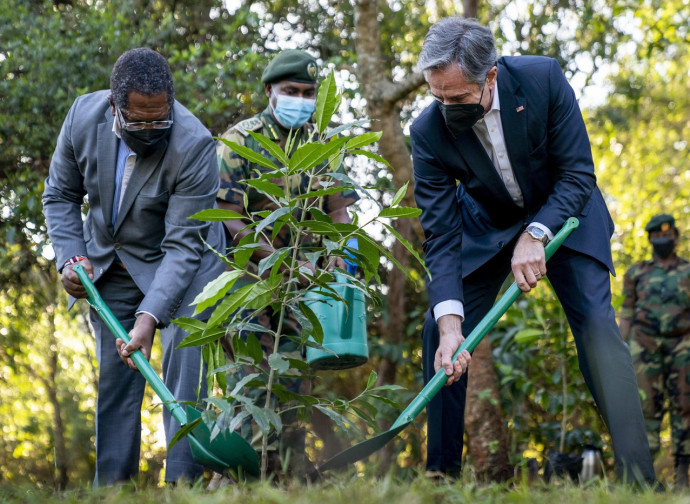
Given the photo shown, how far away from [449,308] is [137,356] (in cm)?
122

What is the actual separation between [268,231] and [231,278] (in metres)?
1.82

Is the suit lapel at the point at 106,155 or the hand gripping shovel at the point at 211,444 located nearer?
the hand gripping shovel at the point at 211,444

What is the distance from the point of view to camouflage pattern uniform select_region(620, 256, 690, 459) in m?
6.89

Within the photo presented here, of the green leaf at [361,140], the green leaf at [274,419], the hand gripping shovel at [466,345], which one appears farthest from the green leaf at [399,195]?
the green leaf at [274,419]

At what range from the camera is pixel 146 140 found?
371 cm

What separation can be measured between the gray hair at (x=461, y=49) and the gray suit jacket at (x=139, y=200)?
3.92 ft

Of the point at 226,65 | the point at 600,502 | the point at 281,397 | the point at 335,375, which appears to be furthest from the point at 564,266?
the point at 335,375

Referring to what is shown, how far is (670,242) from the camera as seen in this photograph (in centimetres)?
725

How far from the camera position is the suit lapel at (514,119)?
3.28 metres

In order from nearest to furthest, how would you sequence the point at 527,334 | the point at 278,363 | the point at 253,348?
the point at 278,363
the point at 253,348
the point at 527,334

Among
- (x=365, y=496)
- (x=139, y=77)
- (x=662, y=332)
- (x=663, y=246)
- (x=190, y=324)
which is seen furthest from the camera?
(x=663, y=246)

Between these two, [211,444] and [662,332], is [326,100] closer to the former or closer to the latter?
[211,444]

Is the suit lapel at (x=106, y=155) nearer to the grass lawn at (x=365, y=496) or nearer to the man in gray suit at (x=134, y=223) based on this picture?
the man in gray suit at (x=134, y=223)

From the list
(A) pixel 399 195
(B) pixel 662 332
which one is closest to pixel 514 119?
(A) pixel 399 195
